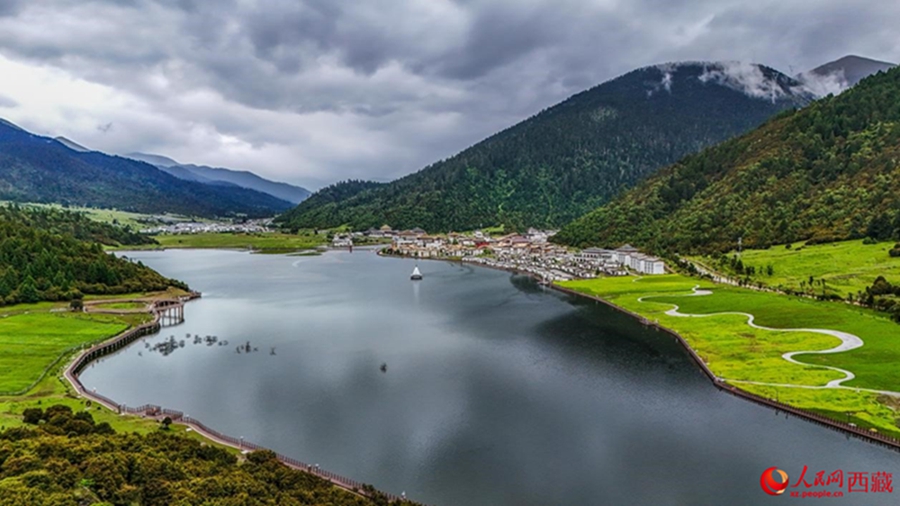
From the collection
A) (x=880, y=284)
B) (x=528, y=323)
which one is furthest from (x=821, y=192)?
(x=528, y=323)

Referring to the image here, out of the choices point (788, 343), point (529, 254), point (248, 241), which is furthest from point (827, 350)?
point (248, 241)

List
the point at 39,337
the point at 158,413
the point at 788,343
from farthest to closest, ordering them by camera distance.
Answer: the point at 39,337
the point at 788,343
the point at 158,413

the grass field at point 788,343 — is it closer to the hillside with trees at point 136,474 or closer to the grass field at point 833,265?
the grass field at point 833,265

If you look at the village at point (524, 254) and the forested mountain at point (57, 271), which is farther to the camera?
the village at point (524, 254)

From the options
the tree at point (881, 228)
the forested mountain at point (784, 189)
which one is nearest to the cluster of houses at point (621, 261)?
the forested mountain at point (784, 189)

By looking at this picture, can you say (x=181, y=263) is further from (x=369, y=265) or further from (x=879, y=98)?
(x=879, y=98)

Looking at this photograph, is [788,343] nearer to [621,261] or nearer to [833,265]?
[833,265]
